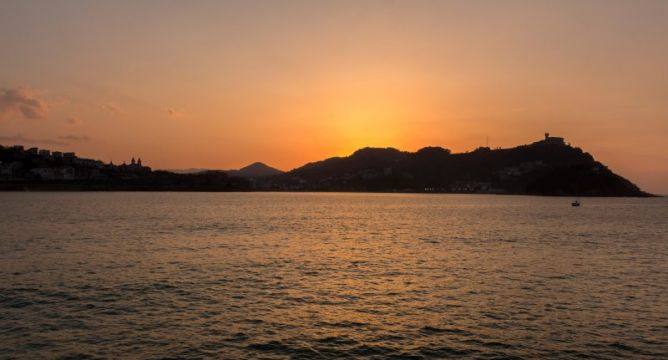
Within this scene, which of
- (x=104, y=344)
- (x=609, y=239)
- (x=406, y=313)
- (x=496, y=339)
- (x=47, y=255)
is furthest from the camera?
(x=609, y=239)

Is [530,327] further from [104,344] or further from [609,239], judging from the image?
[609,239]

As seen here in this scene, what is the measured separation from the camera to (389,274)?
48.0 m

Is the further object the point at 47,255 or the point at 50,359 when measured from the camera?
the point at 47,255

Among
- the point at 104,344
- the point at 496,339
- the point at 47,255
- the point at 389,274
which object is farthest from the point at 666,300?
the point at 47,255

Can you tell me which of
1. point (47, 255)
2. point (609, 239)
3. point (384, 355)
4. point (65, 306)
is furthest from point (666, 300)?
point (47, 255)

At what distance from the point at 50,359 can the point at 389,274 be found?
31.5 metres

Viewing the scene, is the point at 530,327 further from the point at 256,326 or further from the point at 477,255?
the point at 477,255

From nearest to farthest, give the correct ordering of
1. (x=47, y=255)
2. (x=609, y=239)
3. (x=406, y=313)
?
(x=406, y=313) → (x=47, y=255) → (x=609, y=239)

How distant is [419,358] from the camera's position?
953 inches

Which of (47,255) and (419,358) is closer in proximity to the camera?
(419,358)

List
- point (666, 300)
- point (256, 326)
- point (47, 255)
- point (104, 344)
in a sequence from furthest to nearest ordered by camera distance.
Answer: point (47, 255) < point (666, 300) < point (256, 326) < point (104, 344)

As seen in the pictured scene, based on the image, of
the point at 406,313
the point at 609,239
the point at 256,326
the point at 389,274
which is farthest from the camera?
the point at 609,239

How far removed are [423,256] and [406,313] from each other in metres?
29.3

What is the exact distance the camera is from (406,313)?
108 feet
